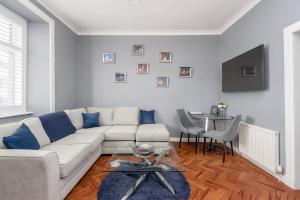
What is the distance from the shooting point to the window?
247 cm

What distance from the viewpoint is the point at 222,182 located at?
2156 millimetres

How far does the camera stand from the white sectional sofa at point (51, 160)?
A: 4.60 feet

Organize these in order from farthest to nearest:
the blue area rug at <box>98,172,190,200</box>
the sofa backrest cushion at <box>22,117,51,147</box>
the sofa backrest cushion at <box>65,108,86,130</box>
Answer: the sofa backrest cushion at <box>65,108,86,130</box> → the sofa backrest cushion at <box>22,117,51,147</box> → the blue area rug at <box>98,172,190,200</box>

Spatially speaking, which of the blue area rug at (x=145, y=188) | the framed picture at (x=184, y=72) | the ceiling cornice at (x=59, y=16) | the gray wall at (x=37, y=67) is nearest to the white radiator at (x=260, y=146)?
the blue area rug at (x=145, y=188)

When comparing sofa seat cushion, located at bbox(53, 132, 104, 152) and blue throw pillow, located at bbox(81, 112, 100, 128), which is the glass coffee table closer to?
sofa seat cushion, located at bbox(53, 132, 104, 152)

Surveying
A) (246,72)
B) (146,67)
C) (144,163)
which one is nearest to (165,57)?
(146,67)

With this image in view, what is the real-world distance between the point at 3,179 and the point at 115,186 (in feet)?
3.63

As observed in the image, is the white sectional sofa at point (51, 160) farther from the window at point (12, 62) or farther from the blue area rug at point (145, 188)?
the window at point (12, 62)

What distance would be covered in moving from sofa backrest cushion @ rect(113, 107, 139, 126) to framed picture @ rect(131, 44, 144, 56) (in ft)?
A: 4.53

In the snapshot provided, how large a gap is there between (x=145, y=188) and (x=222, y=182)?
1.04m

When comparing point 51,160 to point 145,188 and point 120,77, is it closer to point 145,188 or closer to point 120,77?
point 145,188

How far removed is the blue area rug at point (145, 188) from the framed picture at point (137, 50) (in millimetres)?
2832

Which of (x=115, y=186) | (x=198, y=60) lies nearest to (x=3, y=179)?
(x=115, y=186)

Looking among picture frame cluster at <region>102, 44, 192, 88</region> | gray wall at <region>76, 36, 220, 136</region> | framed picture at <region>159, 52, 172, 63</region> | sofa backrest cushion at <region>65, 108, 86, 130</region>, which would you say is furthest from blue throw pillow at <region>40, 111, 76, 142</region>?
framed picture at <region>159, 52, 172, 63</region>
